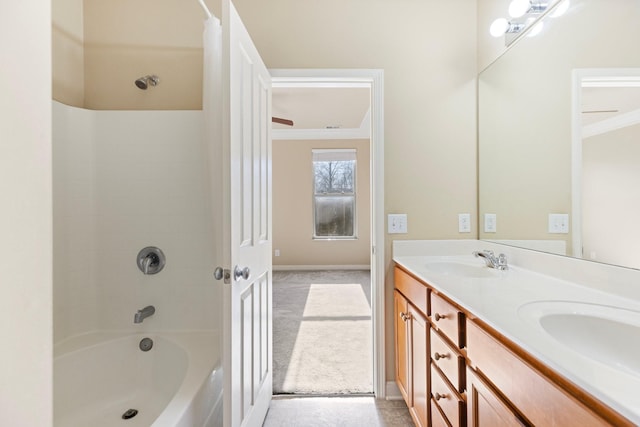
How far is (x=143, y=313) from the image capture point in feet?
5.22

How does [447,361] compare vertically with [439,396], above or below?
above

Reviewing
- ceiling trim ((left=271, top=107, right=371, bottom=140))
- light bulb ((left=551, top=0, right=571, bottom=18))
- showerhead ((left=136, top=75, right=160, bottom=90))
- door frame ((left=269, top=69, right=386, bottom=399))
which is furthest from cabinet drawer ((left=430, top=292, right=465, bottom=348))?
ceiling trim ((left=271, top=107, right=371, bottom=140))

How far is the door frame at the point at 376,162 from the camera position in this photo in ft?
5.64

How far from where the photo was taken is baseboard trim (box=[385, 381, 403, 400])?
1.71 m

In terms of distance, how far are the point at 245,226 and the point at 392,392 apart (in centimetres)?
145

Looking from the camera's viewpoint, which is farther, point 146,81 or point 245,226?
point 146,81

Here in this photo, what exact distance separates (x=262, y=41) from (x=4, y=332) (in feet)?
6.08

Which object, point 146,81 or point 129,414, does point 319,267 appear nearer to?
point 129,414

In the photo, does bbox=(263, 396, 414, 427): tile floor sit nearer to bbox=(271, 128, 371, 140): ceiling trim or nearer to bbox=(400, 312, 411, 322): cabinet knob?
bbox=(400, 312, 411, 322): cabinet knob

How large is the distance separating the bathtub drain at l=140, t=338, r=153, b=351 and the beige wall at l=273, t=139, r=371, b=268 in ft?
12.4

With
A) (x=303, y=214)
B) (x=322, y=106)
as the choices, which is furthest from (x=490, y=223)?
(x=303, y=214)

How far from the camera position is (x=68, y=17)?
1612 mm

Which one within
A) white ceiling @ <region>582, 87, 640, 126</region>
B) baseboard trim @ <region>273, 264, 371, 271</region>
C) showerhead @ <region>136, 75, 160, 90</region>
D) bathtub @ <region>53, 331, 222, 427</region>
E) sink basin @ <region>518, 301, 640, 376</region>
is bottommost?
baseboard trim @ <region>273, 264, 371, 271</region>

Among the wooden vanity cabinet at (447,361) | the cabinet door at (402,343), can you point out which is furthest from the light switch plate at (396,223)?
the wooden vanity cabinet at (447,361)
